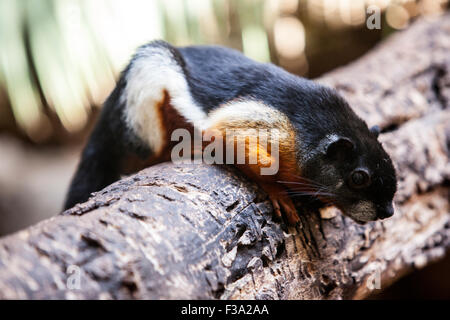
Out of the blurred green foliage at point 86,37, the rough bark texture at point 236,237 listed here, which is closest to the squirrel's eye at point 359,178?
the rough bark texture at point 236,237

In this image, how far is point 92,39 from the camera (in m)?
4.11

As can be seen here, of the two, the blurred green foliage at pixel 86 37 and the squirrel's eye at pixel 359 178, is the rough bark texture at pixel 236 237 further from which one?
the blurred green foliage at pixel 86 37

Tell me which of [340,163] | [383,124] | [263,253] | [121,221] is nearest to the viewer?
[121,221]

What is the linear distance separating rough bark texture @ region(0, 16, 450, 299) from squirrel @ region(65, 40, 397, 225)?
0.69 ft

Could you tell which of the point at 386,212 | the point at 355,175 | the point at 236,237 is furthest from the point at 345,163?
the point at 236,237

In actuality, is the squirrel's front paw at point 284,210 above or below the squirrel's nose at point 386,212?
above

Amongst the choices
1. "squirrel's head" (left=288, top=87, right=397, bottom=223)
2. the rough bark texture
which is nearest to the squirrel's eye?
"squirrel's head" (left=288, top=87, right=397, bottom=223)

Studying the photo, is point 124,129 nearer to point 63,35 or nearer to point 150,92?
point 150,92

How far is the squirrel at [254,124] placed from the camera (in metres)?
2.04

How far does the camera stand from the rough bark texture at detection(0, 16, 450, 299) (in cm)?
131

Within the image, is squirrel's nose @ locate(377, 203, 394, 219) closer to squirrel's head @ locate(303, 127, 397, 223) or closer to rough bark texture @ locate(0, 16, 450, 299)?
squirrel's head @ locate(303, 127, 397, 223)

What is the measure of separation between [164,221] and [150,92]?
99 centimetres

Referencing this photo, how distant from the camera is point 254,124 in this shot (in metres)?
2.11

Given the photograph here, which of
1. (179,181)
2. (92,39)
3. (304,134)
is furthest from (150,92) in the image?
(92,39)
